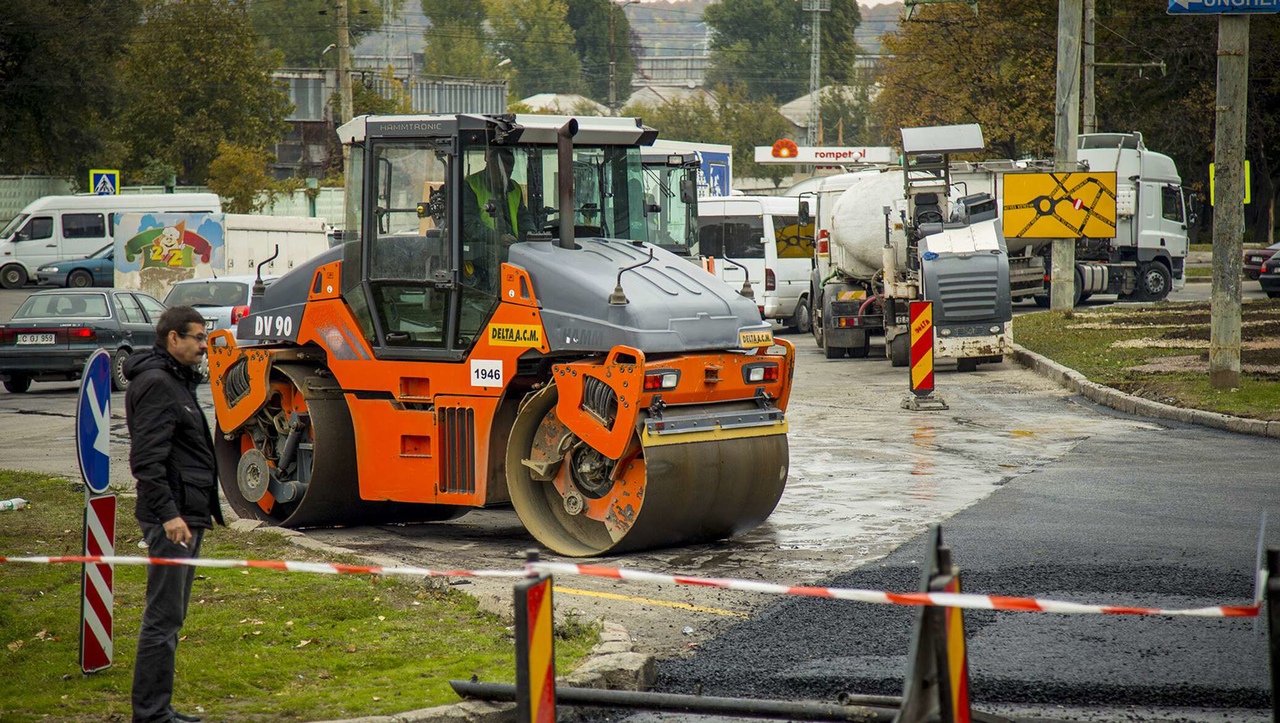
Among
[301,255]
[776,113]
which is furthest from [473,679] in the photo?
[776,113]

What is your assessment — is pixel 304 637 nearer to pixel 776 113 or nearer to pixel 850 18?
pixel 776 113

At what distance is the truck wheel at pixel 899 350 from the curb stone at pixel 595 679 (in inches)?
635

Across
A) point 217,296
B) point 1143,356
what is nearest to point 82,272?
point 217,296

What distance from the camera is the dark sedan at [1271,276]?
115 ft

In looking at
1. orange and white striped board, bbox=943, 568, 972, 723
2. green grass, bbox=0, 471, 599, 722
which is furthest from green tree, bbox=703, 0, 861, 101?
orange and white striped board, bbox=943, 568, 972, 723

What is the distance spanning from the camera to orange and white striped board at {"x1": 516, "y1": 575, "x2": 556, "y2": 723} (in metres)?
5.01

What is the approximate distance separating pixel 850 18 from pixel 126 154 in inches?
2994

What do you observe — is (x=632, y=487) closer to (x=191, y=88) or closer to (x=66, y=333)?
(x=66, y=333)

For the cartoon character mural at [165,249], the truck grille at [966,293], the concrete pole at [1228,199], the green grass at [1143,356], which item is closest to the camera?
the green grass at [1143,356]

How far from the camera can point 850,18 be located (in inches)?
4793

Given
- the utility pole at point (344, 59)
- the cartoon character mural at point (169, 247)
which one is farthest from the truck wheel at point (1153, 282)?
Result: the cartoon character mural at point (169, 247)

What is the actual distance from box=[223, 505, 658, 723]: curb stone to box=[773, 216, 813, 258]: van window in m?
23.7

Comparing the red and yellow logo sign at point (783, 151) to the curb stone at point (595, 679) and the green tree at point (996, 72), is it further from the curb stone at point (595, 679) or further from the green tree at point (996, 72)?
the curb stone at point (595, 679)

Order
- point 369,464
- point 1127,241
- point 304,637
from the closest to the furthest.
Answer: point 304,637, point 369,464, point 1127,241
